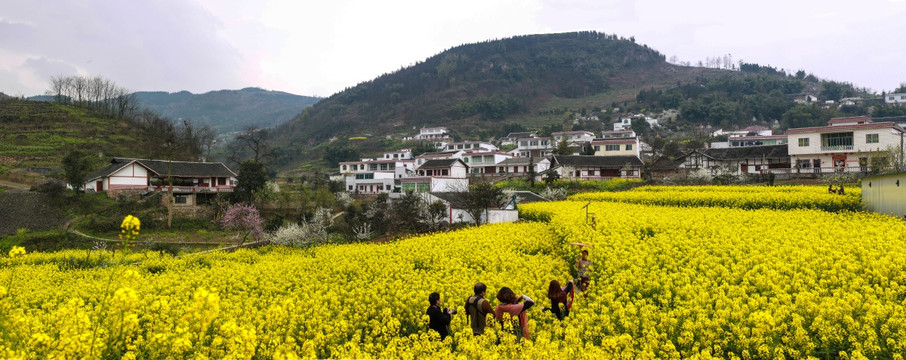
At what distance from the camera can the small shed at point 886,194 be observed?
54.7ft

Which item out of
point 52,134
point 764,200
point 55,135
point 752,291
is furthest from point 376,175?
point 752,291

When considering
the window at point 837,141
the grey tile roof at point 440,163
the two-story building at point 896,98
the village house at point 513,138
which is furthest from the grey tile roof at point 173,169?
the two-story building at point 896,98

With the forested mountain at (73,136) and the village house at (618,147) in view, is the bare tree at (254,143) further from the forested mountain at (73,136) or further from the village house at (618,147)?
the village house at (618,147)

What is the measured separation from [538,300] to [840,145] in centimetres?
5054

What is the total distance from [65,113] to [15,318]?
272ft

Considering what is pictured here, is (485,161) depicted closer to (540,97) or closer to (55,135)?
(55,135)

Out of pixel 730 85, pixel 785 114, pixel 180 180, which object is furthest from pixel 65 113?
pixel 730 85

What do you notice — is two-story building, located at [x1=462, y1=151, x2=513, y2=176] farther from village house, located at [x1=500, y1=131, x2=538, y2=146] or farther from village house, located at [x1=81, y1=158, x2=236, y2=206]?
village house, located at [x1=81, y1=158, x2=236, y2=206]

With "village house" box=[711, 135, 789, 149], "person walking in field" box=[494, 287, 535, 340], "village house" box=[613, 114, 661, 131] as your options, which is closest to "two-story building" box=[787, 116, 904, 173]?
"village house" box=[711, 135, 789, 149]

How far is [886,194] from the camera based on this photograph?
701 inches

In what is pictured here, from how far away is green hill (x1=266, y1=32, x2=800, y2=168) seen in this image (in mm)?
120213

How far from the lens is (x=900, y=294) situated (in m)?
8.40

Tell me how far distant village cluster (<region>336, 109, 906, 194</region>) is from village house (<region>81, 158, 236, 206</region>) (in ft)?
61.4

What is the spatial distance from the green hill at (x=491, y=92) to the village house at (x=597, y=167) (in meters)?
45.7
